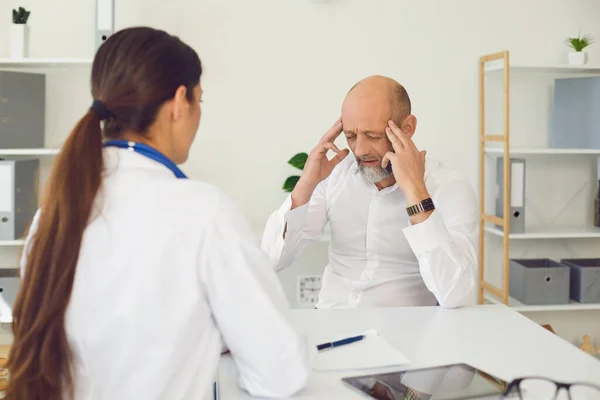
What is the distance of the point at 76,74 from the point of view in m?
3.27

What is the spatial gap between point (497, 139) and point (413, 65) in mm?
539

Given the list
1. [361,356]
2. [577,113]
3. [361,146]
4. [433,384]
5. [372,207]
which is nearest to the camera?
[433,384]

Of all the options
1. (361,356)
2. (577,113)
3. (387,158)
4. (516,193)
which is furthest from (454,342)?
(577,113)

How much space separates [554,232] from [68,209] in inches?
107

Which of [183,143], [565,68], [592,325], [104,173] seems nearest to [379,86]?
[183,143]

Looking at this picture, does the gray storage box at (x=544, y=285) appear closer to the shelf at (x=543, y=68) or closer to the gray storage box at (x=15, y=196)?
the shelf at (x=543, y=68)

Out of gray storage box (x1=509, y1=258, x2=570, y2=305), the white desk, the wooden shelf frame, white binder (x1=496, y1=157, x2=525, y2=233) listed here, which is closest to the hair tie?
the white desk

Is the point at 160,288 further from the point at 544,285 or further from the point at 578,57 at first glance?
the point at 578,57

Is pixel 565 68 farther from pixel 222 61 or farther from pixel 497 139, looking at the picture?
pixel 222 61

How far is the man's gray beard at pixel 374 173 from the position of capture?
2.20 metres

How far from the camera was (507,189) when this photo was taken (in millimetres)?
3180

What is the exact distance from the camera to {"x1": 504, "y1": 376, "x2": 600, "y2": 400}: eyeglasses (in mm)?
1204

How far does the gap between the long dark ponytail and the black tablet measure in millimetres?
512

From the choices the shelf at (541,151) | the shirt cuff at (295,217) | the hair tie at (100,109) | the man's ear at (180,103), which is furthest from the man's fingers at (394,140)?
the shelf at (541,151)
